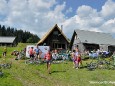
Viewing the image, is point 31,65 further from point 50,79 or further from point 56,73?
point 50,79

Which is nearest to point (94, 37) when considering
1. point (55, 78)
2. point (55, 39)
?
point (55, 39)

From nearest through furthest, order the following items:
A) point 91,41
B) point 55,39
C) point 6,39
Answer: point 55,39 → point 91,41 → point 6,39

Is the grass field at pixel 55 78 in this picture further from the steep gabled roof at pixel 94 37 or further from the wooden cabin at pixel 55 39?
the steep gabled roof at pixel 94 37

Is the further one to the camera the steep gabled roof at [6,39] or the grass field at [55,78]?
the steep gabled roof at [6,39]

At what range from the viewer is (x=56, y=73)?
24.9 metres

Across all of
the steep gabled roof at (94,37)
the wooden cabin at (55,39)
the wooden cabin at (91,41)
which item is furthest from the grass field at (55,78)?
the steep gabled roof at (94,37)

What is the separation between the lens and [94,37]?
61625 millimetres

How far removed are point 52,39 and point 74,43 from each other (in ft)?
24.2

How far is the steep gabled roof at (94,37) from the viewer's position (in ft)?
195

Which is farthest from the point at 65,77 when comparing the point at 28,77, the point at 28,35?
the point at 28,35

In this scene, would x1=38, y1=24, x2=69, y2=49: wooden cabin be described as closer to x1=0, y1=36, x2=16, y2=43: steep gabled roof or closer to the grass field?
the grass field

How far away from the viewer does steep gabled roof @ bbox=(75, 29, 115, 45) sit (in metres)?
59.3

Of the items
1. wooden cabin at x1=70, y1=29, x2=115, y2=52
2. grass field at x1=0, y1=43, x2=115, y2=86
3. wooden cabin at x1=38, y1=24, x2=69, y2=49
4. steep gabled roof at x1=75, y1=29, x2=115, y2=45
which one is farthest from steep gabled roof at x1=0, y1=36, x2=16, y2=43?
grass field at x1=0, y1=43, x2=115, y2=86

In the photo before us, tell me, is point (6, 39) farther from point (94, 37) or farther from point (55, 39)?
point (55, 39)
